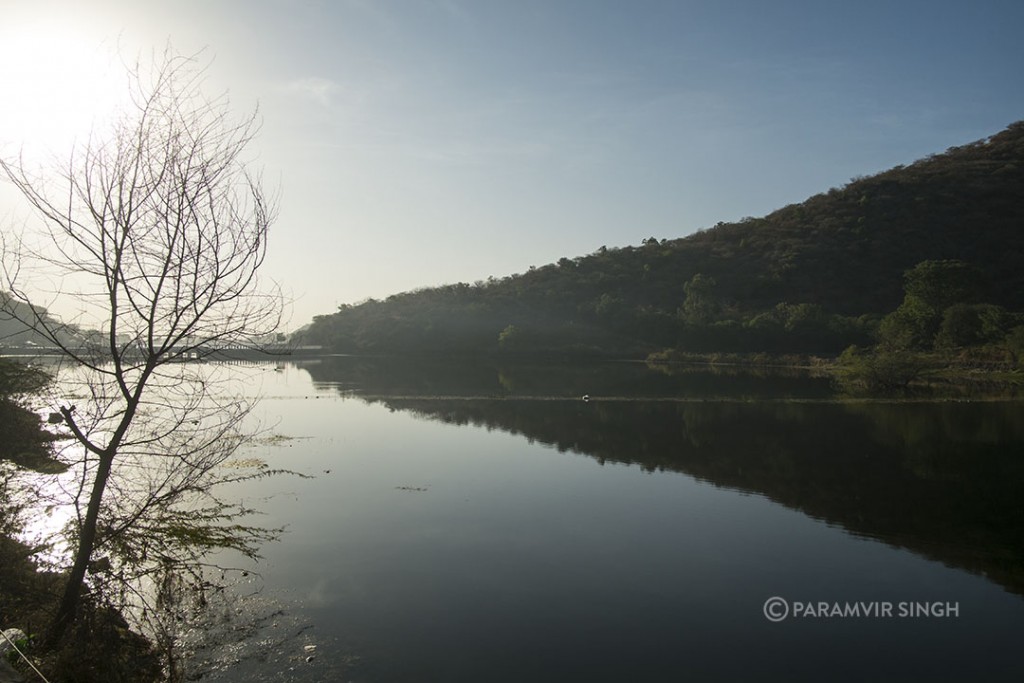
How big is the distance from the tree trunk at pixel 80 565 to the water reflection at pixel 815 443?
12497mm

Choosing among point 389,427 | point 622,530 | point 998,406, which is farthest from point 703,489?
point 998,406

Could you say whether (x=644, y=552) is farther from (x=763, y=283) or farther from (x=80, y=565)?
(x=763, y=283)

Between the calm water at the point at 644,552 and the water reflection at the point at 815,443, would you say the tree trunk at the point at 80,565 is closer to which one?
the calm water at the point at 644,552

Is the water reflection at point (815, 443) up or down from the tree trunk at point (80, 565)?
down

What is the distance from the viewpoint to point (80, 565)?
713 centimetres

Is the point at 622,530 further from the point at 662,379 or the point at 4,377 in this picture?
the point at 662,379

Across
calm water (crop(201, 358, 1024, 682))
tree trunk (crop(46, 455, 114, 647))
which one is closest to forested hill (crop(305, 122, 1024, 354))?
calm water (crop(201, 358, 1024, 682))

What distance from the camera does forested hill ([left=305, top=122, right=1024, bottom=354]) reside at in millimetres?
89062

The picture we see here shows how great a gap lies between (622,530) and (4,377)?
13.0 m

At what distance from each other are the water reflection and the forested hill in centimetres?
4321

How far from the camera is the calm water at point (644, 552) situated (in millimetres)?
8688

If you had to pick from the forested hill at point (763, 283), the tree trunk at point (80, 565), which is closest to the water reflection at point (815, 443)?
the tree trunk at point (80, 565)

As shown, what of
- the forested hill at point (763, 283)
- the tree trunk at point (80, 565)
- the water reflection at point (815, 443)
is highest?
the forested hill at point (763, 283)

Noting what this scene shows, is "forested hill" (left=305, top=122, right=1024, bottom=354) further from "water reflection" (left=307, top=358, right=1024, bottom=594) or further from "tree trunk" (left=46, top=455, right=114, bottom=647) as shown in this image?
"tree trunk" (left=46, top=455, right=114, bottom=647)
